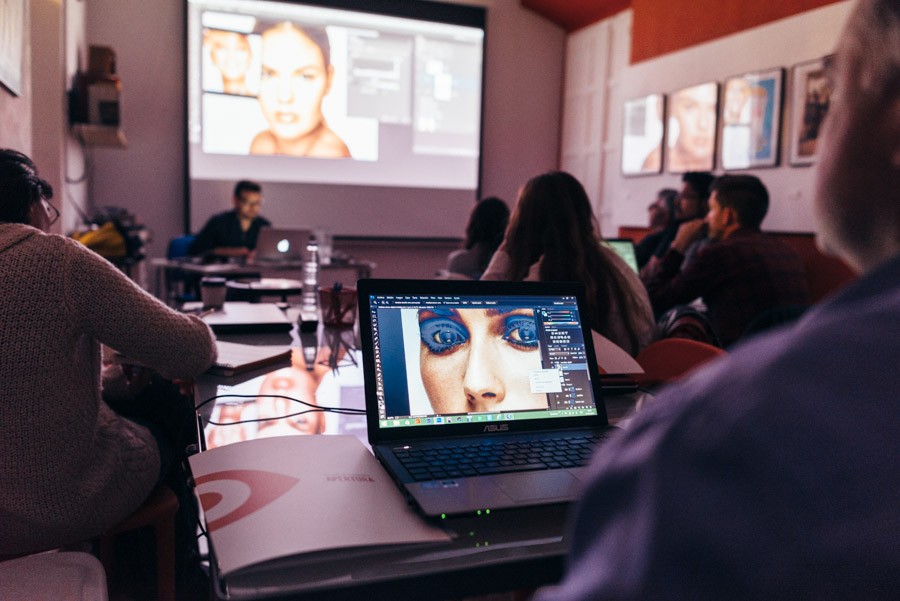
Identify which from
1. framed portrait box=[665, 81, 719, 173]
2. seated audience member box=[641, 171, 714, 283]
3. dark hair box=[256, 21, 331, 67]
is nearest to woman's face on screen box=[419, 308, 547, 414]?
seated audience member box=[641, 171, 714, 283]

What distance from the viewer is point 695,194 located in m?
4.73

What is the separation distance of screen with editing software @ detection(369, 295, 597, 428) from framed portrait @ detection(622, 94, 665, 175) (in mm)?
5074

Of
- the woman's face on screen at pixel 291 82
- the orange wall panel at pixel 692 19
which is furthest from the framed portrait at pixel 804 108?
the woman's face on screen at pixel 291 82

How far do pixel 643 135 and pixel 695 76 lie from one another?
2.42 feet

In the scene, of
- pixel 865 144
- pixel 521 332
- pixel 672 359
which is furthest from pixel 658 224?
pixel 865 144

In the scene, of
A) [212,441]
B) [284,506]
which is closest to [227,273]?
[212,441]

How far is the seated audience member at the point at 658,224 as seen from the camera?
5.05 m

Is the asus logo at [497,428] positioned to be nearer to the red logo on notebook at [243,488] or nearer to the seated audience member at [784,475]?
the red logo on notebook at [243,488]

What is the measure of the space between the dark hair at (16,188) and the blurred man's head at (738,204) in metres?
3.02

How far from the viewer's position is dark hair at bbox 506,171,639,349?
198 centimetres

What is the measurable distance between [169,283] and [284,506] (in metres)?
4.85

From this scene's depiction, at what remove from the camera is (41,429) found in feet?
4.10

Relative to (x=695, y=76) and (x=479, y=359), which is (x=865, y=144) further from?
(x=695, y=76)

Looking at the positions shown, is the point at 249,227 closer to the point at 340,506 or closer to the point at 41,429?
the point at 41,429
